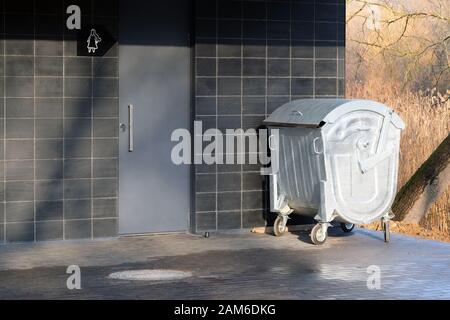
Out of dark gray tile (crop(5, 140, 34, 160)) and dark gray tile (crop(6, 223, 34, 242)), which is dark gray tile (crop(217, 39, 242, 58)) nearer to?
dark gray tile (crop(5, 140, 34, 160))

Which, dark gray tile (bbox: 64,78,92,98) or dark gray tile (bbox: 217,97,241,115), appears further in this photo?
dark gray tile (bbox: 217,97,241,115)

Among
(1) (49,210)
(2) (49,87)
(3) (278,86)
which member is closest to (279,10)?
(3) (278,86)

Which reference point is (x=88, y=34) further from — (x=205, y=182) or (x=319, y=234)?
(x=319, y=234)

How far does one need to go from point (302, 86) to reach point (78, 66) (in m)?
2.59

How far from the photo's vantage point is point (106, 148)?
1057 centimetres

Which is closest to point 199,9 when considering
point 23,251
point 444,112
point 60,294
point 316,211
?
point 316,211

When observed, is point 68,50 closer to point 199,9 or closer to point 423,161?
point 199,9

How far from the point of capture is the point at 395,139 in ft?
34.2

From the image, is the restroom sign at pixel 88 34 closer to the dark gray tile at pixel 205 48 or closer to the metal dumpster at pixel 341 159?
the dark gray tile at pixel 205 48

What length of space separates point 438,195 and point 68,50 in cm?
608

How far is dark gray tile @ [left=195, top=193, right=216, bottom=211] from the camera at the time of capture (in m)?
11.0

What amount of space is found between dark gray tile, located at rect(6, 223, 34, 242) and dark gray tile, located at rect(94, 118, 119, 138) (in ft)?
3.79

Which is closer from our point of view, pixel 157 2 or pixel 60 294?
pixel 60 294

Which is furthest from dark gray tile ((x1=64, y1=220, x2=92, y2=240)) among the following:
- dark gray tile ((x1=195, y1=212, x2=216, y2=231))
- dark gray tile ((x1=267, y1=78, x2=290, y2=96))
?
dark gray tile ((x1=267, y1=78, x2=290, y2=96))
